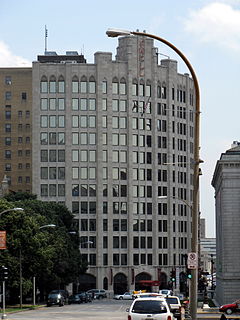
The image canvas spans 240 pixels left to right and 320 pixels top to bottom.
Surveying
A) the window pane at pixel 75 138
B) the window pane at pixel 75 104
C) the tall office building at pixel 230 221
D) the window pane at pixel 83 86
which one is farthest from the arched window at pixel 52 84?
the tall office building at pixel 230 221

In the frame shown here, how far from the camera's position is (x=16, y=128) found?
190 metres

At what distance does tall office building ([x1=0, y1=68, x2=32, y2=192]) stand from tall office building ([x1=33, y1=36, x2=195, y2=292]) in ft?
48.0

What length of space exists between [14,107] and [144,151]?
107 ft

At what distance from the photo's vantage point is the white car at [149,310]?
34875mm

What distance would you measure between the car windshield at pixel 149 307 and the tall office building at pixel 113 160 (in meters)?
133

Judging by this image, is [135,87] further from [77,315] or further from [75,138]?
[77,315]

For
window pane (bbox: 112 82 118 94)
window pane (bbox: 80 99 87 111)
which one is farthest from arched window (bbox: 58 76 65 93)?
window pane (bbox: 112 82 118 94)

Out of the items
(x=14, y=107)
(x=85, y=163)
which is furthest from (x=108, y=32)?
(x=14, y=107)

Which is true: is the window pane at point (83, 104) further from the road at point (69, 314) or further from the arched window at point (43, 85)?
the road at point (69, 314)

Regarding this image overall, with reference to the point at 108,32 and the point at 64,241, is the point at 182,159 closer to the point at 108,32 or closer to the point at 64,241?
the point at 64,241

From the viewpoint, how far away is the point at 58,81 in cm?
17338

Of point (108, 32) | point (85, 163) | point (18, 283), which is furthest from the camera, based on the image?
point (85, 163)

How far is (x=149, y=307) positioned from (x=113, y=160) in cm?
13746

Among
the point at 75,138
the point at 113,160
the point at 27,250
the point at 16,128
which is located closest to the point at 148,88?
the point at 113,160
